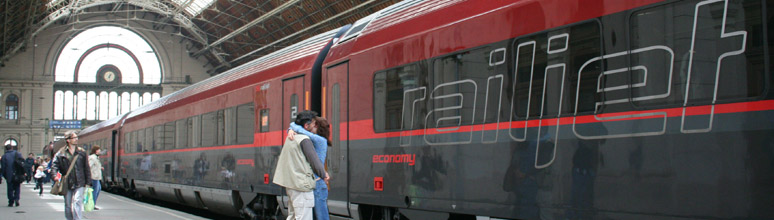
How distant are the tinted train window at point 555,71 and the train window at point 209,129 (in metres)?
10.5

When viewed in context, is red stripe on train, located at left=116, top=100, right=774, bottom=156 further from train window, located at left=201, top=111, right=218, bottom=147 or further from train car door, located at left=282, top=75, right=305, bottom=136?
train window, located at left=201, top=111, right=218, bottom=147

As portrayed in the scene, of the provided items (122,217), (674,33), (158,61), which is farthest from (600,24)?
(158,61)

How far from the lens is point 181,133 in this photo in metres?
19.5

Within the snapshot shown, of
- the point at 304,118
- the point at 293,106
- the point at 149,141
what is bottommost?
the point at 304,118

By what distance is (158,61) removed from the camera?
270ft

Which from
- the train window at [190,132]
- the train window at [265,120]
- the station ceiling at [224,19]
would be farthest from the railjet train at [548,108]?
the station ceiling at [224,19]

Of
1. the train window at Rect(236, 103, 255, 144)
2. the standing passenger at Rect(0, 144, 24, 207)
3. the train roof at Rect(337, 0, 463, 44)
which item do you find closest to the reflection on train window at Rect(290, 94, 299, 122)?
the train roof at Rect(337, 0, 463, 44)

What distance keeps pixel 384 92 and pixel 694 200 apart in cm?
476

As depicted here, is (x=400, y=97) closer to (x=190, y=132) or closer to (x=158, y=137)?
(x=190, y=132)

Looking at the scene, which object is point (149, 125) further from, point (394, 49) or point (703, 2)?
point (703, 2)

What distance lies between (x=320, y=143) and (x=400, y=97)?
1.46m

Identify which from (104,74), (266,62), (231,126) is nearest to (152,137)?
(231,126)

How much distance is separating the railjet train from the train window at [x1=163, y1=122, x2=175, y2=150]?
842 cm

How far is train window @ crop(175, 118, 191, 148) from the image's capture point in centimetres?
1905
